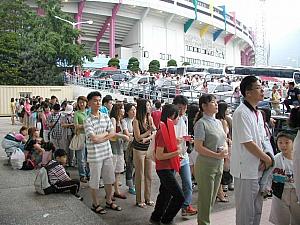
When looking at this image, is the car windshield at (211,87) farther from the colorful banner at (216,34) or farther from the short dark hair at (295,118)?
the colorful banner at (216,34)

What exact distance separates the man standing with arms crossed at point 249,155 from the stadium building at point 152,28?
4539 cm

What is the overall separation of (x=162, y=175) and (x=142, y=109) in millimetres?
1118

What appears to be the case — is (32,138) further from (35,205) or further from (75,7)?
(75,7)

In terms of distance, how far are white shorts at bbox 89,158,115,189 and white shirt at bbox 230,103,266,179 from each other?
215cm

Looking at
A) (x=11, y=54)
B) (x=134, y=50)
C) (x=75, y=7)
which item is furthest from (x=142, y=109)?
(x=134, y=50)

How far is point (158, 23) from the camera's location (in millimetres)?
63250

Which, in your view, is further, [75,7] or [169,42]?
[169,42]

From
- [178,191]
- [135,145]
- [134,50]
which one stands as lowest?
[178,191]

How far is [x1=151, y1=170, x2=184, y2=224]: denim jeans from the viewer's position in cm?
447

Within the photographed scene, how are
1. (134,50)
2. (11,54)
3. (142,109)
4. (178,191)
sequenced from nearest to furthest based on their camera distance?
(178,191) < (142,109) < (11,54) < (134,50)

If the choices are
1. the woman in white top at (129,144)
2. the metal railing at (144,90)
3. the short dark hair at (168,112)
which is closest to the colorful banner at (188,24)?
the metal railing at (144,90)

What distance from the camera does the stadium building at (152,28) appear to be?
180 feet

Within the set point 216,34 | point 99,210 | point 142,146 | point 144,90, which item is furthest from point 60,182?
point 216,34

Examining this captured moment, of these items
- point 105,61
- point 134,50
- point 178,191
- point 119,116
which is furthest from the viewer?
point 134,50
